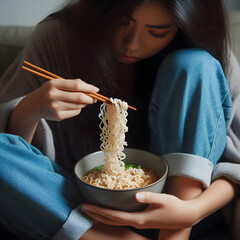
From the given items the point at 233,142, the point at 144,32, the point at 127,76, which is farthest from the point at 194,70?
the point at 127,76

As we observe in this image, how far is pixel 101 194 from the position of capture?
0.75 m

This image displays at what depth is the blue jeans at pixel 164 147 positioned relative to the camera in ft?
2.52

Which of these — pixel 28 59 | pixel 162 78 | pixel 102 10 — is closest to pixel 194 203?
pixel 162 78

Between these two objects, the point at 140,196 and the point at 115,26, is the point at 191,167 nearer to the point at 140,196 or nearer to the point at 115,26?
the point at 140,196

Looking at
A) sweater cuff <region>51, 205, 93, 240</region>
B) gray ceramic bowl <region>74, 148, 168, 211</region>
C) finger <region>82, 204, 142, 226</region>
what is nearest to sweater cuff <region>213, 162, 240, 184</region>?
gray ceramic bowl <region>74, 148, 168, 211</region>

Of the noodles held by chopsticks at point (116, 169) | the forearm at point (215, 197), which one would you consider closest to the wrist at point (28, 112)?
the noodles held by chopsticks at point (116, 169)

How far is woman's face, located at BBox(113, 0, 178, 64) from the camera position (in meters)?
0.90

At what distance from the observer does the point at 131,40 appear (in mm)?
956

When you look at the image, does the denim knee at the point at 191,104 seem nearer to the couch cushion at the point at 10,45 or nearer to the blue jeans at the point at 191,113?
the blue jeans at the point at 191,113

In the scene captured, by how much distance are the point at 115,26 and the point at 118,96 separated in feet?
1.01

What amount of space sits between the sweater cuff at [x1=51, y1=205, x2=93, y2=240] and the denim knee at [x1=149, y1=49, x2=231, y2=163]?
32 cm

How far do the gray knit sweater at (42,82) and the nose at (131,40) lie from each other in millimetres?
272

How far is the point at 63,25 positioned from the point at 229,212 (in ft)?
3.01

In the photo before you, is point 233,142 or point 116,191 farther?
point 233,142
